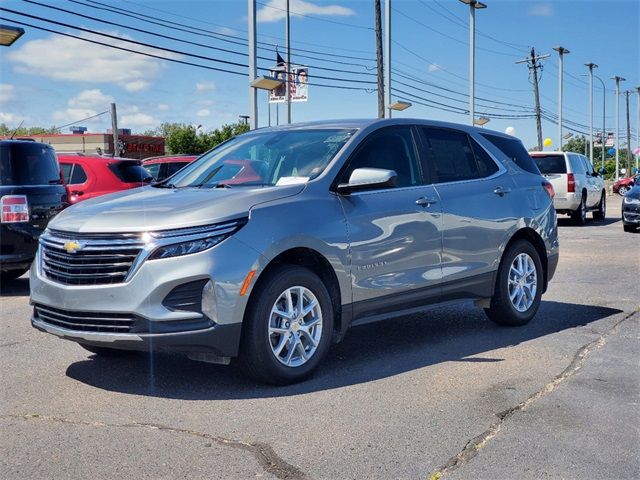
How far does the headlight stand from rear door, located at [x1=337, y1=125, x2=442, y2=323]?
3.58 ft

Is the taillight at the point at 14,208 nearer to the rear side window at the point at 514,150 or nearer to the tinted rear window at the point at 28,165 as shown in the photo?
the tinted rear window at the point at 28,165

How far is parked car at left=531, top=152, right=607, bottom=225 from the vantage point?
67.9 ft

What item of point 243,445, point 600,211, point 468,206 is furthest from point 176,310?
point 600,211

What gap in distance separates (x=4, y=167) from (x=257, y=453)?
6.34 meters

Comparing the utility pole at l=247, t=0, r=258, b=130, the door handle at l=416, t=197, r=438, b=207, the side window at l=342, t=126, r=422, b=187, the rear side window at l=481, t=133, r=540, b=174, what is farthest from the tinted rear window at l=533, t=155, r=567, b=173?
the door handle at l=416, t=197, r=438, b=207

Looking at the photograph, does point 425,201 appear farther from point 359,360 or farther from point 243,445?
point 243,445

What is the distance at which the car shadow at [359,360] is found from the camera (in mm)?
5164

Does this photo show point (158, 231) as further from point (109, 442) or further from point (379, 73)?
point (379, 73)

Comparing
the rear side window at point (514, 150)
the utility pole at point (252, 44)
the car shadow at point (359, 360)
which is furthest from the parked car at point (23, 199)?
the utility pole at point (252, 44)

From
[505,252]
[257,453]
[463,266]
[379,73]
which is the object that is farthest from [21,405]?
[379,73]

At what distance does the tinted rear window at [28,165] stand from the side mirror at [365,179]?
5.05 m

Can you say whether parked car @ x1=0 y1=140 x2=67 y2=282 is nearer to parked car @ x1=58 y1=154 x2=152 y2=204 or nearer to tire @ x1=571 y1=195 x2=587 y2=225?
parked car @ x1=58 y1=154 x2=152 y2=204

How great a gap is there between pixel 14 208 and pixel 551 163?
1552 cm

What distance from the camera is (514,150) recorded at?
7703 millimetres
